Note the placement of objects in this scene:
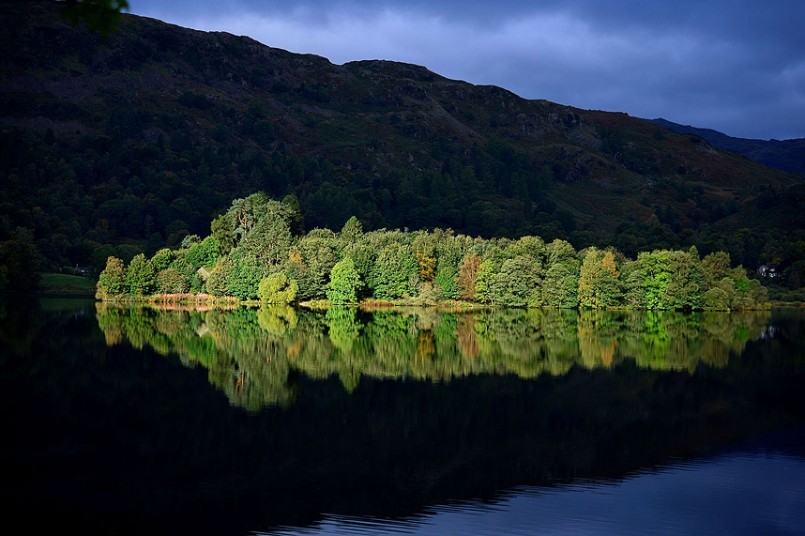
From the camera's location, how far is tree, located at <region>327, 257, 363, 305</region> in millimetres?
99125

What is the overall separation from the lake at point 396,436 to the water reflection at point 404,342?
378 millimetres

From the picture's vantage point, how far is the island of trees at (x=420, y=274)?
319ft

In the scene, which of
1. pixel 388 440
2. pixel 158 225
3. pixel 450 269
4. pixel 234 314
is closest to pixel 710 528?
pixel 388 440

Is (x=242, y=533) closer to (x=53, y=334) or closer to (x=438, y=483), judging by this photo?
(x=438, y=483)

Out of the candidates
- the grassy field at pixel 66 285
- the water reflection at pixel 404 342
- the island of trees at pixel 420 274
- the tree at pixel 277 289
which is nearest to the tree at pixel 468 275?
the island of trees at pixel 420 274

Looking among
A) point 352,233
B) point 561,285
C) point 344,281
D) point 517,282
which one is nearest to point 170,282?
point 344,281

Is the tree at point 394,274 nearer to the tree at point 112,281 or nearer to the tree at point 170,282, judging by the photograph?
the tree at point 170,282

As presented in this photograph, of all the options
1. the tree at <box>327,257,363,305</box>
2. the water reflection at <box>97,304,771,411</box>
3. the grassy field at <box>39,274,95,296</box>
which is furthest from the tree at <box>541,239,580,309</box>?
the grassy field at <box>39,274,95,296</box>

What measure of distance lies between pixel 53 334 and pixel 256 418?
33.9m

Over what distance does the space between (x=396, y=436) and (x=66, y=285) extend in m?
106

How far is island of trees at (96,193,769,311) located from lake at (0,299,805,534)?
38988mm

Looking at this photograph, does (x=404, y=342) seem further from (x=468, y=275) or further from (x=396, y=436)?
(x=468, y=275)

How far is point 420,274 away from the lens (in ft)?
349

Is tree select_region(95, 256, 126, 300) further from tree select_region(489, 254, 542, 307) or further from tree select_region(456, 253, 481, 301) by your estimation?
tree select_region(489, 254, 542, 307)
